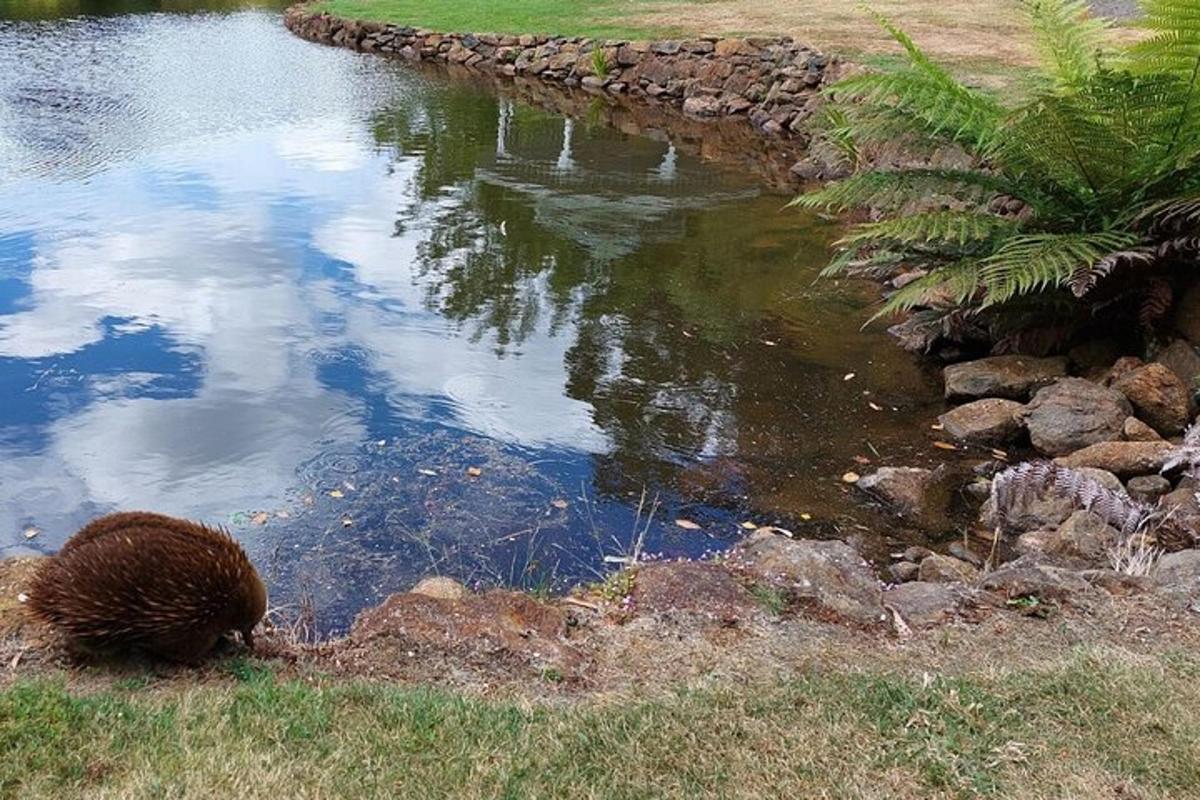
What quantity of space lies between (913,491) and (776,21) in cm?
1543

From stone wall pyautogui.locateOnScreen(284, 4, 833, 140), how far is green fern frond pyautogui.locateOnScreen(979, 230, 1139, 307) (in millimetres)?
8679

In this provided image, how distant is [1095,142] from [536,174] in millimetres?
6764

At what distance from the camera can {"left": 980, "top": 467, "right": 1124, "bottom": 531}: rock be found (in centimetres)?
502

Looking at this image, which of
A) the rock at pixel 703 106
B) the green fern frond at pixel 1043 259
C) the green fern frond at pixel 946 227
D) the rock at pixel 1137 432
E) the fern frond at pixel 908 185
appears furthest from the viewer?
the rock at pixel 703 106

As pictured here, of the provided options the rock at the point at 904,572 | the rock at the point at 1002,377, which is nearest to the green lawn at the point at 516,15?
the rock at the point at 1002,377

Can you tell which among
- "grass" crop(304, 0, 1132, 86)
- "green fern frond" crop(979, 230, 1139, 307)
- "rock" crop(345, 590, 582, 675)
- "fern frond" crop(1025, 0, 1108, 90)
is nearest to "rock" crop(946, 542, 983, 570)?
"green fern frond" crop(979, 230, 1139, 307)

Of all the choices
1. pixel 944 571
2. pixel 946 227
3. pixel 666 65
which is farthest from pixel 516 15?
pixel 944 571

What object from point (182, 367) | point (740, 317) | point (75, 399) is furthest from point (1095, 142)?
point (75, 399)

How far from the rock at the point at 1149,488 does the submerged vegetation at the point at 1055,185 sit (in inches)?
46.2

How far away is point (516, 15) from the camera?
22344 mm

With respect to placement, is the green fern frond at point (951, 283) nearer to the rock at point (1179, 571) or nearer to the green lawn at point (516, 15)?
the rock at point (1179, 571)

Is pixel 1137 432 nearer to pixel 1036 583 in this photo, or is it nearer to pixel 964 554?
pixel 964 554

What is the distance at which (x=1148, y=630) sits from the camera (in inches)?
143

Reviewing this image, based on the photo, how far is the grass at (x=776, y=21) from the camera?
14.7 m
